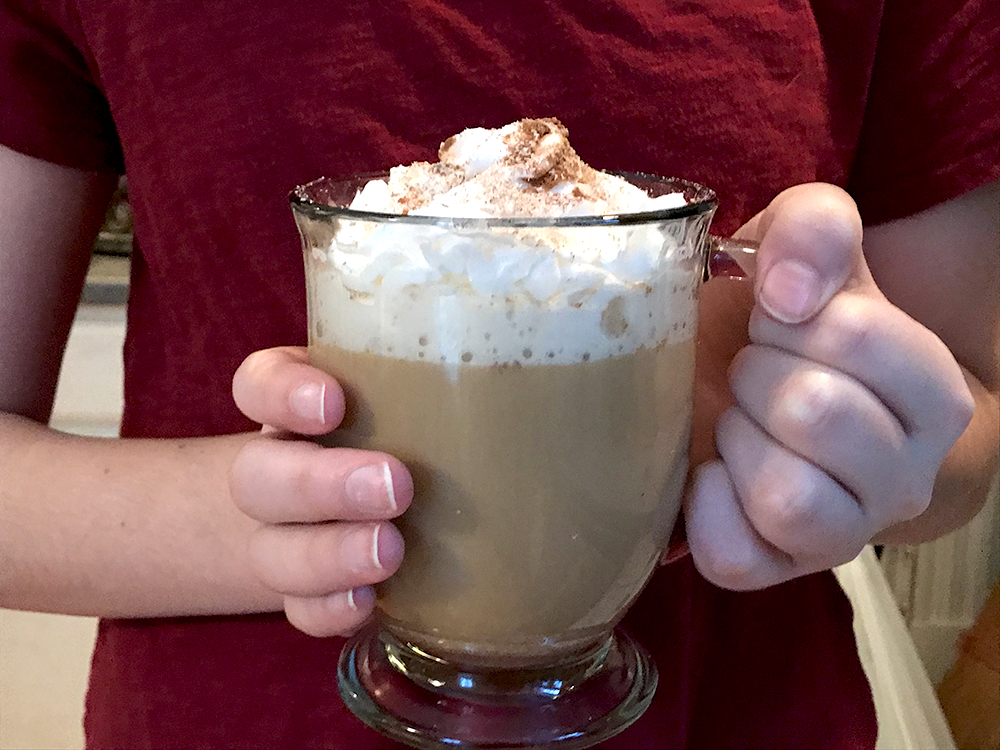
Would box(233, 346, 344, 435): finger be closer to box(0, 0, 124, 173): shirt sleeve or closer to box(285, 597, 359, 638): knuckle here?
box(285, 597, 359, 638): knuckle

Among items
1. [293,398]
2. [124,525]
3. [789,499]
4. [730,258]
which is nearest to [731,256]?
[730,258]

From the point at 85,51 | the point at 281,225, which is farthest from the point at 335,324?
the point at 85,51

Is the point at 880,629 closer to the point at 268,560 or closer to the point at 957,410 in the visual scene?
the point at 957,410

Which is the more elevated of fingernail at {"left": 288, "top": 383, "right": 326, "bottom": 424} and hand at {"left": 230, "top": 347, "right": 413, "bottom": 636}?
fingernail at {"left": 288, "top": 383, "right": 326, "bottom": 424}

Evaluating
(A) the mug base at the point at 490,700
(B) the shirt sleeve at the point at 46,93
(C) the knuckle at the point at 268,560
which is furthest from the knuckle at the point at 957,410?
(B) the shirt sleeve at the point at 46,93

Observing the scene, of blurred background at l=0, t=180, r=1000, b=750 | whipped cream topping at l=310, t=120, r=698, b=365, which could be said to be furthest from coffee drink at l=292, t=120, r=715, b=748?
blurred background at l=0, t=180, r=1000, b=750

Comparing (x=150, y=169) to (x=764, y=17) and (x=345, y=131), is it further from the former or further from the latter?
(x=764, y=17)

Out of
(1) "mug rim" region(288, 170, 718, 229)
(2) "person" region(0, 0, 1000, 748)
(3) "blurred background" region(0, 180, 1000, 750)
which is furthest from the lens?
(3) "blurred background" region(0, 180, 1000, 750)
